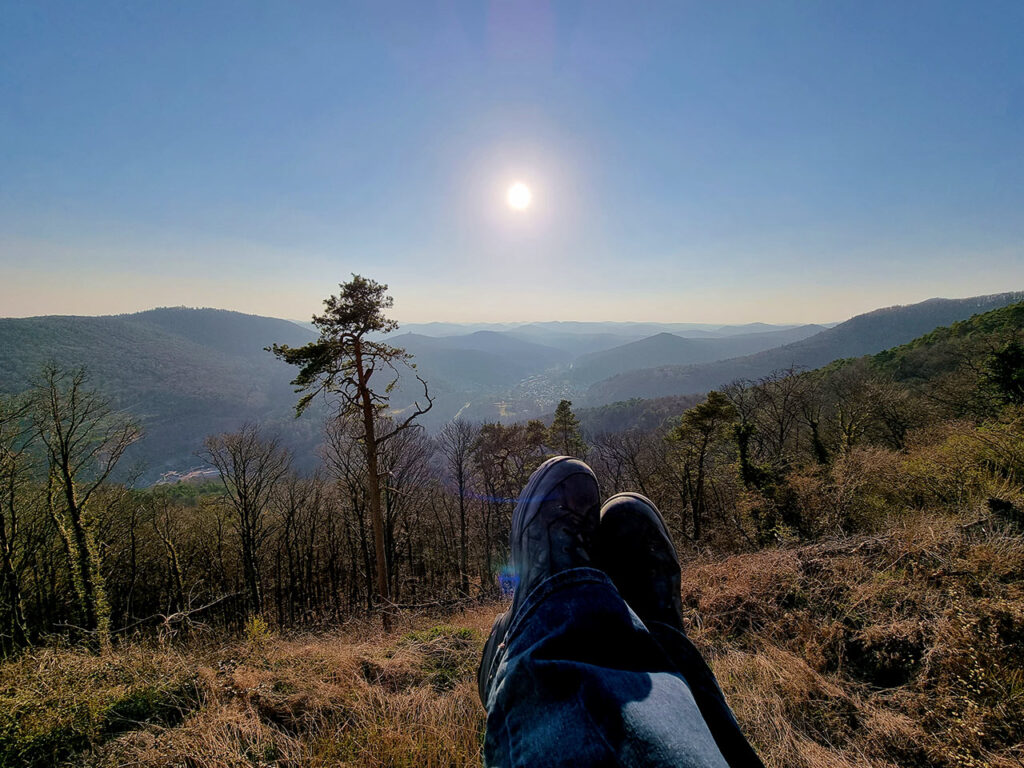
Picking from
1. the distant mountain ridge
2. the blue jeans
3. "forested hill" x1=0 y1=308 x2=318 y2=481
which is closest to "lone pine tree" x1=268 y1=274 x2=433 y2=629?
the blue jeans

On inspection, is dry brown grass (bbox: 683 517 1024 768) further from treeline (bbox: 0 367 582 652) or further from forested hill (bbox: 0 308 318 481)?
forested hill (bbox: 0 308 318 481)

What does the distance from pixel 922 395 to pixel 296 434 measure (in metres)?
104

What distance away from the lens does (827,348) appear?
140m

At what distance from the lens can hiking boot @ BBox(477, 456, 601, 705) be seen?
1593 millimetres

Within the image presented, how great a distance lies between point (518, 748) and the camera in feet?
2.93

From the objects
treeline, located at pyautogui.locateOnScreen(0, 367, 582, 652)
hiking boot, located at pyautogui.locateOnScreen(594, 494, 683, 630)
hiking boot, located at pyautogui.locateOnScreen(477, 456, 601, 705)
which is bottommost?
treeline, located at pyautogui.locateOnScreen(0, 367, 582, 652)

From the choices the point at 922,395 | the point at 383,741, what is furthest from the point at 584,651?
the point at 922,395

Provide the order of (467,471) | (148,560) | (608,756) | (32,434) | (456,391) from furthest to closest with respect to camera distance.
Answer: (456,391), (467,471), (148,560), (32,434), (608,756)

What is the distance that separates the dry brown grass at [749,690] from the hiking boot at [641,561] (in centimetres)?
86

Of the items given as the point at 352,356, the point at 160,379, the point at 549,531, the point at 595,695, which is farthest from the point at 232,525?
the point at 160,379

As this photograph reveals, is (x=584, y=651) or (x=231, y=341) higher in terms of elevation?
(x=231, y=341)

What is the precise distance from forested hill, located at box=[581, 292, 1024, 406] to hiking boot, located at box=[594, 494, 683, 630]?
496 ft

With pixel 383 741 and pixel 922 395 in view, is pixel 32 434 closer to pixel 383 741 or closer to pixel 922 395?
pixel 383 741

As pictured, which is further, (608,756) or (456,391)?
(456,391)
